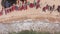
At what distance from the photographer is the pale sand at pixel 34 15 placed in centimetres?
115

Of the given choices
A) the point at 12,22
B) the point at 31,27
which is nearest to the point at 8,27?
the point at 12,22

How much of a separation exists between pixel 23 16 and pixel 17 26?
77 mm

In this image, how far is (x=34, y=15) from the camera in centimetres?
116

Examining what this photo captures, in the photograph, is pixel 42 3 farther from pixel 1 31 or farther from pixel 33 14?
pixel 1 31

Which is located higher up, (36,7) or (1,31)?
(36,7)

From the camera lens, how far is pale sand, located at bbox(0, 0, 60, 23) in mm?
1153

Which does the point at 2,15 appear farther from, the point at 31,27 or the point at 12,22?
the point at 31,27

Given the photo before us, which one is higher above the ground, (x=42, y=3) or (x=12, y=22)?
(x=42, y=3)

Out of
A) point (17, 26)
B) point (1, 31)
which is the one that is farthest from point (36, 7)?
point (1, 31)

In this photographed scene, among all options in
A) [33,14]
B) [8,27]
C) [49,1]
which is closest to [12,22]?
[8,27]

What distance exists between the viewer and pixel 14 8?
3.87 ft

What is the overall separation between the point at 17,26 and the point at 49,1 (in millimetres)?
267

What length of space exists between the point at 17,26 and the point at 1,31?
0.11 m

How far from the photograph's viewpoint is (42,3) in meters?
1.17
